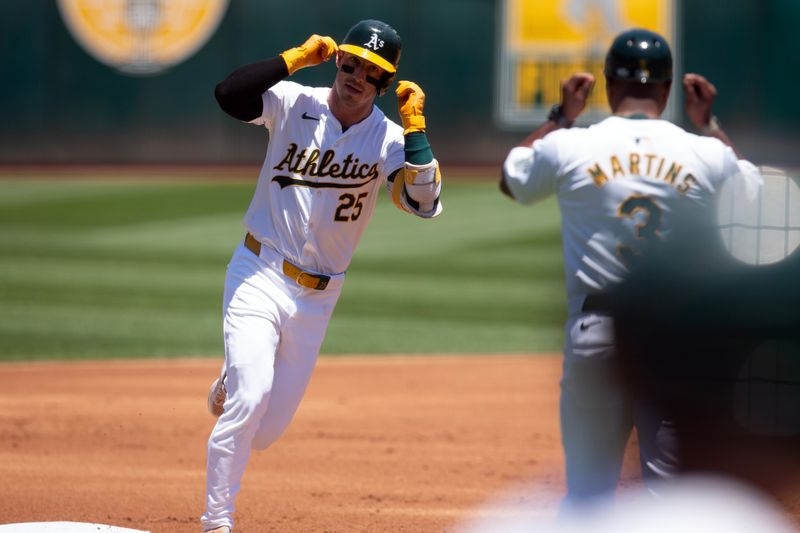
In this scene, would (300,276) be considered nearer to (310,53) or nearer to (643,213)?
(310,53)

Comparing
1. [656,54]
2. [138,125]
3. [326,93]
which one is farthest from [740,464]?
[138,125]

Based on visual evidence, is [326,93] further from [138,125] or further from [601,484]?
[138,125]

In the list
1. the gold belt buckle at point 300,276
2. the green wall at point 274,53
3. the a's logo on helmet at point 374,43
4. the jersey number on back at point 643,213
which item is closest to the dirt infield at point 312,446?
the gold belt buckle at point 300,276

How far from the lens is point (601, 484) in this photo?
4.18 metres

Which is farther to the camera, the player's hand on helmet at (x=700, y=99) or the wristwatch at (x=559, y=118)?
the player's hand on helmet at (x=700, y=99)

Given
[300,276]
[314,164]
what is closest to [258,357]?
[300,276]

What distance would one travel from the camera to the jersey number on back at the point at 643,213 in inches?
164

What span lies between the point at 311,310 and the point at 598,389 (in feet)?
5.05

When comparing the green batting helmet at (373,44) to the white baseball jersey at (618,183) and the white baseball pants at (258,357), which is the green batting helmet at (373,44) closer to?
the white baseball pants at (258,357)

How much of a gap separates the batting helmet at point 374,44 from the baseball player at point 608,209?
3.35ft

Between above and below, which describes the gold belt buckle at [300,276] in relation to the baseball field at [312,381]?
above

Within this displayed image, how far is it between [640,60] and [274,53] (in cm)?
1975

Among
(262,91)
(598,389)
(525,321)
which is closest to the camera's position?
(598,389)

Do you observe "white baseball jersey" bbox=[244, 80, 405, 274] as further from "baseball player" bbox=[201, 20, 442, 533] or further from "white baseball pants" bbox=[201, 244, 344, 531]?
"white baseball pants" bbox=[201, 244, 344, 531]
